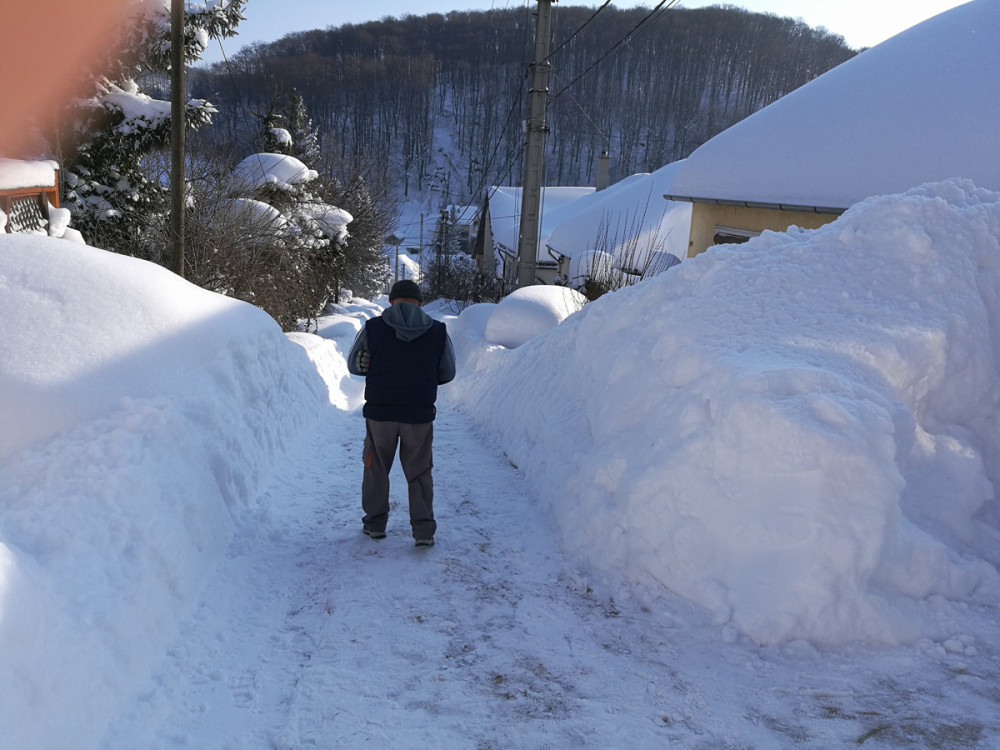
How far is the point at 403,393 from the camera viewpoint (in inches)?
170

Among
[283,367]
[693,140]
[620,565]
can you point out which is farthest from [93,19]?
[693,140]

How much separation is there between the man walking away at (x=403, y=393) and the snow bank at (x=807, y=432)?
1010mm

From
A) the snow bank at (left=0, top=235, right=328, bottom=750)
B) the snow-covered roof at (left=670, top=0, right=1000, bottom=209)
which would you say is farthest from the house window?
the snow bank at (left=0, top=235, right=328, bottom=750)

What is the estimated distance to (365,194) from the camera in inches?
1176

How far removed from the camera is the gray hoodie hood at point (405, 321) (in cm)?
428

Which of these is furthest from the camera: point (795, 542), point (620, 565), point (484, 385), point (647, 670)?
point (484, 385)

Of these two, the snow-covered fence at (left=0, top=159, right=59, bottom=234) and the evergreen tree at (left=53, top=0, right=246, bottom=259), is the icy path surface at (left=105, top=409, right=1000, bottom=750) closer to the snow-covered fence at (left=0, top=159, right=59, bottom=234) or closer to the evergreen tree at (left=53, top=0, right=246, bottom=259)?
the snow-covered fence at (left=0, top=159, right=59, bottom=234)

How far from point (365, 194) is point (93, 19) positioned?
1767 cm

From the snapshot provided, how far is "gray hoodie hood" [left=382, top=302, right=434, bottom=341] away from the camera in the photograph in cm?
428

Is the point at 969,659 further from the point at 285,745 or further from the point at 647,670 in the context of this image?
the point at 285,745

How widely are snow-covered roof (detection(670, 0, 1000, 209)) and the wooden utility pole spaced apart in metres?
8.38

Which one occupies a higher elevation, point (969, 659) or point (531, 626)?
point (969, 659)

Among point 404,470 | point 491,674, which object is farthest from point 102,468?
point 491,674

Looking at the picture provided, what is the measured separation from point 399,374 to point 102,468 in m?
1.70
